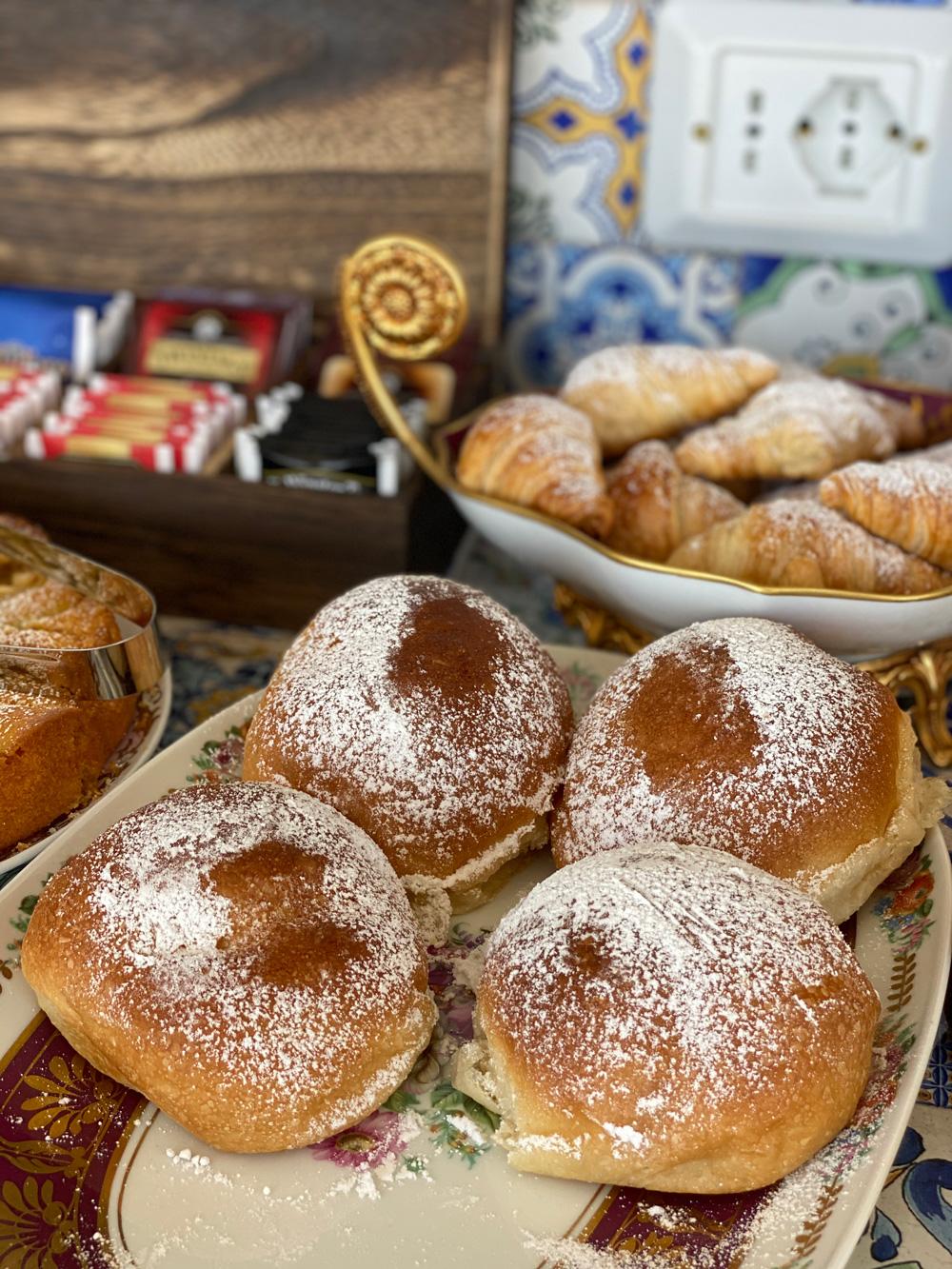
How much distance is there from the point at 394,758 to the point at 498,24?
88 centimetres

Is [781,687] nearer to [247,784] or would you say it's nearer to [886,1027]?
[886,1027]

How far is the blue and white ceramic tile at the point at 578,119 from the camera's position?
1.29 m

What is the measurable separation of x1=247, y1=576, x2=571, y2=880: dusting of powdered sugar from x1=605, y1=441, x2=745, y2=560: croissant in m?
0.19

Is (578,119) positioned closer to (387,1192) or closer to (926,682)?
(926,682)

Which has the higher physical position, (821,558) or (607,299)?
(607,299)

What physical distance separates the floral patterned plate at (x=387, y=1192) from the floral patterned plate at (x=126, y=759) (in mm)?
127

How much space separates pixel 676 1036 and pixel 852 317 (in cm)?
101

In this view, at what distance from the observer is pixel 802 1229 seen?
572 mm

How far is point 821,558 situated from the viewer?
2.97 feet

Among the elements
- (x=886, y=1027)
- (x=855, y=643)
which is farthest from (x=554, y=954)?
(x=855, y=643)

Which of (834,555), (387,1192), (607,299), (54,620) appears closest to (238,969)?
(387,1192)

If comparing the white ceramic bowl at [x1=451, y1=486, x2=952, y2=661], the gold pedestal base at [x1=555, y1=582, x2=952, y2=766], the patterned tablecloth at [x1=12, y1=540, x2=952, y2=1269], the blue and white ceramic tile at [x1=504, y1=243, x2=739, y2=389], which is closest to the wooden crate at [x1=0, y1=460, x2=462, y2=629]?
the patterned tablecloth at [x1=12, y1=540, x2=952, y2=1269]

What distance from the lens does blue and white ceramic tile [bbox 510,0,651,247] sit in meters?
1.29

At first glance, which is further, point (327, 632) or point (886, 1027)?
point (327, 632)
